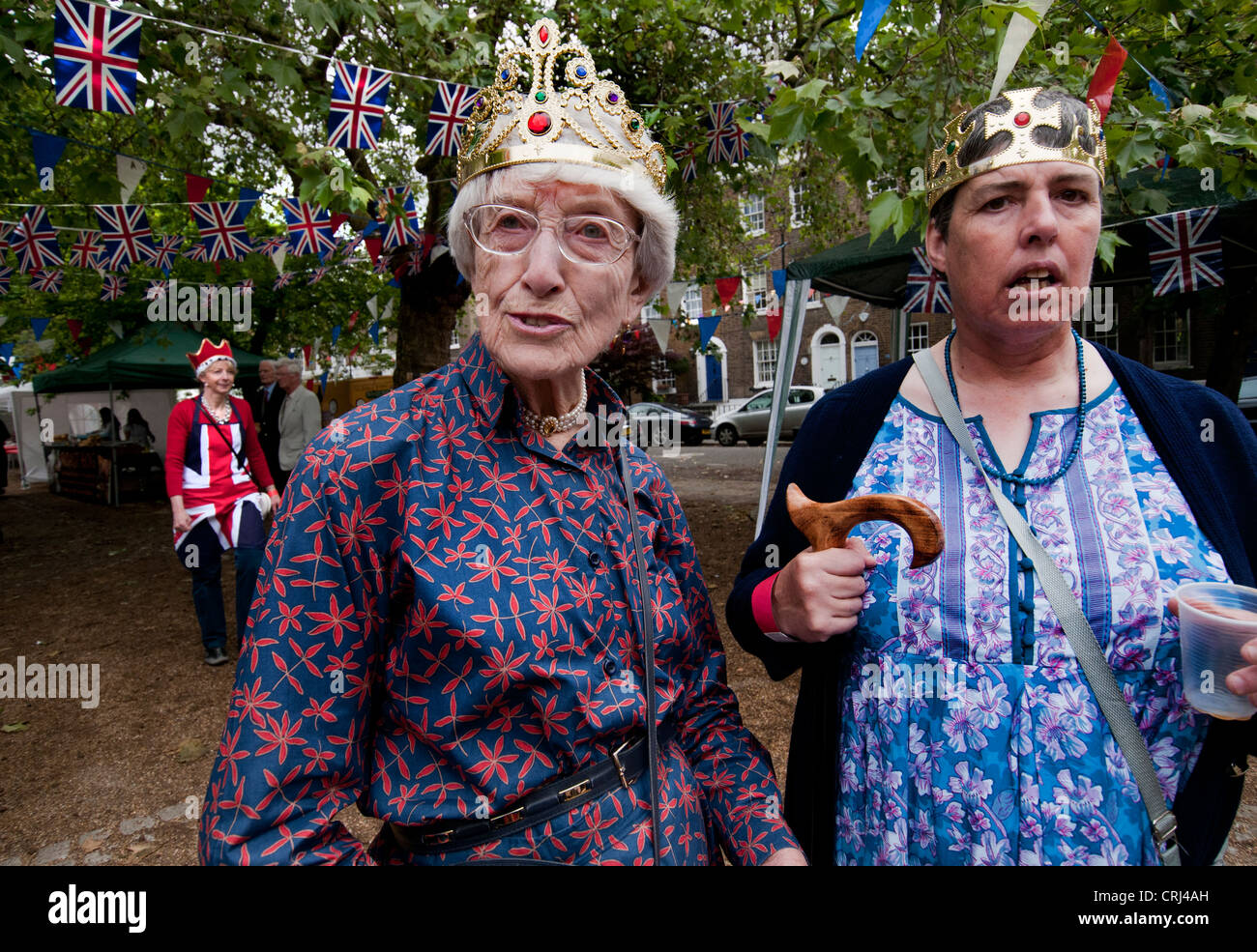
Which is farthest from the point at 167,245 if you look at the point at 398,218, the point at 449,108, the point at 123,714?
the point at 123,714

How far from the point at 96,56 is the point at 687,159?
4.25 meters

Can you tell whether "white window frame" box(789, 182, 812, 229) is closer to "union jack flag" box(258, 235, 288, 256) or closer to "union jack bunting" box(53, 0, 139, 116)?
"union jack flag" box(258, 235, 288, 256)

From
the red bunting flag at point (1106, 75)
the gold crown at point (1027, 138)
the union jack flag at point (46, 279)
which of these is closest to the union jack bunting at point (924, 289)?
the red bunting flag at point (1106, 75)

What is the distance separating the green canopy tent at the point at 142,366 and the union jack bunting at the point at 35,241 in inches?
180

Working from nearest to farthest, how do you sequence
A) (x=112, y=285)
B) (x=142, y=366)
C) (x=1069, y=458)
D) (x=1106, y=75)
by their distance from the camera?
(x=1069, y=458) < (x=1106, y=75) < (x=112, y=285) < (x=142, y=366)

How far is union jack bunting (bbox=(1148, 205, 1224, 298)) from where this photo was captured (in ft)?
17.8

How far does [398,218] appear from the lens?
21.9 feet

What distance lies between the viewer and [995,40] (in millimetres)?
Result: 2193

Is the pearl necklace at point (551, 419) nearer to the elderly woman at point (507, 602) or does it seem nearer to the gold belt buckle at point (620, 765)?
the elderly woman at point (507, 602)

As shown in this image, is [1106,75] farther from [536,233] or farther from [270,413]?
[270,413]

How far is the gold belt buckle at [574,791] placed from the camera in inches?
44.9

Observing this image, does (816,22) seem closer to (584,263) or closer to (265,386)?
(584,263)
